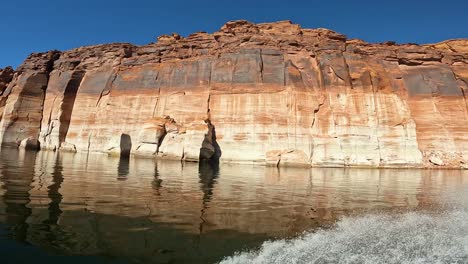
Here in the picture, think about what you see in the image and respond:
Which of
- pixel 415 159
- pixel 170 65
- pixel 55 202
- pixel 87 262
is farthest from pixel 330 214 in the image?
pixel 170 65

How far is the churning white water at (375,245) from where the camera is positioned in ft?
22.1

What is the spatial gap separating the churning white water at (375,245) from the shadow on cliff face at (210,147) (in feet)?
104

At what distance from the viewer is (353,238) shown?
824cm

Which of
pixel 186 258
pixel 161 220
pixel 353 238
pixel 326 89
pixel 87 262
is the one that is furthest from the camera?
pixel 326 89

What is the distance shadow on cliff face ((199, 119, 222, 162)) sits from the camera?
41.5m

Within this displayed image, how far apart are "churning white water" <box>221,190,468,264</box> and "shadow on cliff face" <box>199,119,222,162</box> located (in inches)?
1249

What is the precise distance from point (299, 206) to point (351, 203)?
277 centimetres

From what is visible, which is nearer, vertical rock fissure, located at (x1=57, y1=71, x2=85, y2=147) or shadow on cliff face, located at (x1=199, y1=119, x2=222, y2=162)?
shadow on cliff face, located at (x1=199, y1=119, x2=222, y2=162)

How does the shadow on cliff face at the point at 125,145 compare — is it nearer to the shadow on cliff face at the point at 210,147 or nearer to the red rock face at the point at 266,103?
the red rock face at the point at 266,103

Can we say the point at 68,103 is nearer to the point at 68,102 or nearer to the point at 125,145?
the point at 68,102

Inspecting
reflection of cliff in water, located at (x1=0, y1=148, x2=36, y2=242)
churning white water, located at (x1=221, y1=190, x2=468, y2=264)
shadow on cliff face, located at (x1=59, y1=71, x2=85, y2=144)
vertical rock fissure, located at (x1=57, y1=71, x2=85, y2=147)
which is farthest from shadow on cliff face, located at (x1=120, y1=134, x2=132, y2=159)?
churning white water, located at (x1=221, y1=190, x2=468, y2=264)

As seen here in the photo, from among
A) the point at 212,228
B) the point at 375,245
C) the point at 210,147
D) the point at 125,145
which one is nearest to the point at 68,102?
the point at 125,145

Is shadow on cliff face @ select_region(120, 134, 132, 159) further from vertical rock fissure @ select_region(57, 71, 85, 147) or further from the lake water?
the lake water

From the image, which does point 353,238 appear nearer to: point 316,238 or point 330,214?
point 316,238
